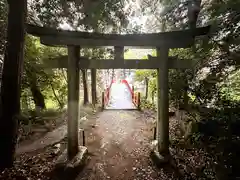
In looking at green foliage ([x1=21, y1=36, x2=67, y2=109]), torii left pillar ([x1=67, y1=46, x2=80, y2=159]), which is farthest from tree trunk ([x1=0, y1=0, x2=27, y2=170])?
green foliage ([x1=21, y1=36, x2=67, y2=109])

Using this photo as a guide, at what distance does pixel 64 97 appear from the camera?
15.8 meters

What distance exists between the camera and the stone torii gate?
223 inches

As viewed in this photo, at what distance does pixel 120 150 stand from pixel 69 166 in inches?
92.1

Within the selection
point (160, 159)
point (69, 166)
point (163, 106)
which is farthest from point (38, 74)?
point (160, 159)

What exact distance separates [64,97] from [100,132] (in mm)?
7016

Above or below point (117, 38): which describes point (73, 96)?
below

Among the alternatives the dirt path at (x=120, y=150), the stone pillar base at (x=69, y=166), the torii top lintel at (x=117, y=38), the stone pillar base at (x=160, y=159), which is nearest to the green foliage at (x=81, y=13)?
the torii top lintel at (x=117, y=38)

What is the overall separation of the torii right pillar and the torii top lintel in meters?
0.38

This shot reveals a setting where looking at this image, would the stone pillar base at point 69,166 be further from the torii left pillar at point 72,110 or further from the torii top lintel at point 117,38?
the torii top lintel at point 117,38

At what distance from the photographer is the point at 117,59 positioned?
598 cm

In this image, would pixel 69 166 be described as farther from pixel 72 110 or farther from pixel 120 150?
pixel 120 150

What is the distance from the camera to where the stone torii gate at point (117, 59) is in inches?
223

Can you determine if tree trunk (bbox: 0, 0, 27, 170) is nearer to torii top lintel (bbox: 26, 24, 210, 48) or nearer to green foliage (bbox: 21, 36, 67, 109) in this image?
torii top lintel (bbox: 26, 24, 210, 48)

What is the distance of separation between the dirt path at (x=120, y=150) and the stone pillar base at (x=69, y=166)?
0.19m
